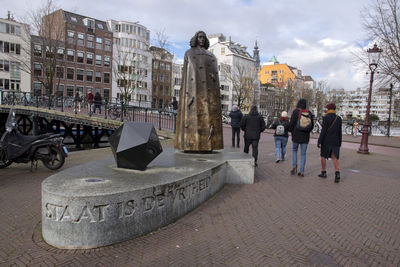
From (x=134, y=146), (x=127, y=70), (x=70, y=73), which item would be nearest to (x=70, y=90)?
(x=70, y=73)

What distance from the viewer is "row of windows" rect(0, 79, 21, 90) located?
41584 mm

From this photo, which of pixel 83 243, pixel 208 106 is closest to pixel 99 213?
pixel 83 243

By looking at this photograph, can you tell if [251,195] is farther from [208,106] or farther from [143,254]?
[143,254]

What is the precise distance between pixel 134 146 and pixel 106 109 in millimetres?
13834

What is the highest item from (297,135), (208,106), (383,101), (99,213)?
(383,101)

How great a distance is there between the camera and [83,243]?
3.22 meters

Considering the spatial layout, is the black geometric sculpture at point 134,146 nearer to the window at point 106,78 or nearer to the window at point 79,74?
the window at point 79,74

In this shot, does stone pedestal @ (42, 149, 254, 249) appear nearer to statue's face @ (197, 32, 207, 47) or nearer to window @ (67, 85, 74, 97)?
statue's face @ (197, 32, 207, 47)

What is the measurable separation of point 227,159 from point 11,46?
48.3 m

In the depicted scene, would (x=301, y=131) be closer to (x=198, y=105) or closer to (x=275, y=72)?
(x=198, y=105)

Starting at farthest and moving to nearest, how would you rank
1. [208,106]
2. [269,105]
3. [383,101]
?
[383,101], [269,105], [208,106]

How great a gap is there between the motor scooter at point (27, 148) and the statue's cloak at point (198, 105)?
11.7 ft

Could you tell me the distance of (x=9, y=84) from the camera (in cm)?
4197

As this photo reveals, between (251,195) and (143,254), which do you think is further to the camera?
(251,195)
